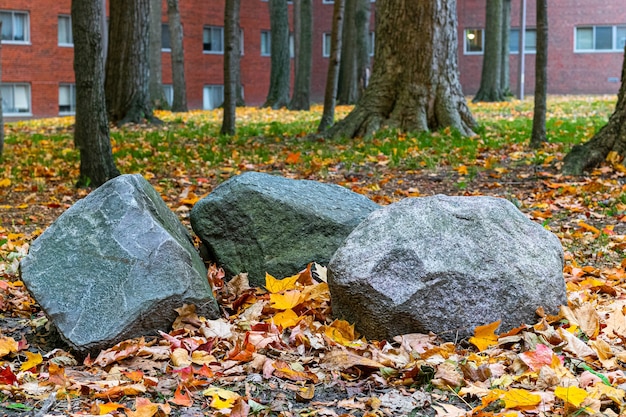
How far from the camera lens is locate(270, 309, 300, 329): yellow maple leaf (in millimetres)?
4297

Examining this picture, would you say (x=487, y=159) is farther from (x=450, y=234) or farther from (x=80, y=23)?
(x=450, y=234)

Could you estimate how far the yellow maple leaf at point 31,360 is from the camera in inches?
150

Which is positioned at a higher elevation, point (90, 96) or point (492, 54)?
point (492, 54)

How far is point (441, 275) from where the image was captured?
159 inches

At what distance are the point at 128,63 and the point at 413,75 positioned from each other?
614 cm

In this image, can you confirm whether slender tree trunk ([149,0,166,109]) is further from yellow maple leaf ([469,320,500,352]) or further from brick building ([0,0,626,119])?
yellow maple leaf ([469,320,500,352])

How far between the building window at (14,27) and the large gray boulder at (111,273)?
28.7 m

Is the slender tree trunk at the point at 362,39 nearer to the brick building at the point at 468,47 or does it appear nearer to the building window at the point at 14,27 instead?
the brick building at the point at 468,47

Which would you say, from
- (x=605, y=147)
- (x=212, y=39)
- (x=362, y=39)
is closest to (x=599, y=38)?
(x=362, y=39)

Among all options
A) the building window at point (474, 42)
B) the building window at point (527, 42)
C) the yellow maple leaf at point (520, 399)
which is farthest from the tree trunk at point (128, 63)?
the building window at point (527, 42)

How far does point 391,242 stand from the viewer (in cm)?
414

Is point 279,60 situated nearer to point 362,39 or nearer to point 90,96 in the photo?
point 362,39

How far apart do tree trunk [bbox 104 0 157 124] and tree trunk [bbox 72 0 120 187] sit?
7.38m

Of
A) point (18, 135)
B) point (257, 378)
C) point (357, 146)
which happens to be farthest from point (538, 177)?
point (18, 135)
